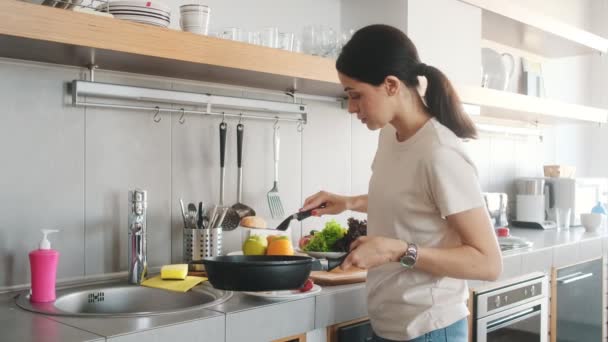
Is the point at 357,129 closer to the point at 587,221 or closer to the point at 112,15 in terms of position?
the point at 112,15

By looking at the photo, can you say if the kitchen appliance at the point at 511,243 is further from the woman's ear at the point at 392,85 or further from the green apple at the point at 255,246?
the woman's ear at the point at 392,85

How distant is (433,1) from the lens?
2510mm

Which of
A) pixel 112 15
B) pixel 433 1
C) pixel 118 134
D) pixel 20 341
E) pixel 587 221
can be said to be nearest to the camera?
pixel 20 341

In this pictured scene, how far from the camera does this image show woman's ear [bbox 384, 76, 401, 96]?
4.70 feet

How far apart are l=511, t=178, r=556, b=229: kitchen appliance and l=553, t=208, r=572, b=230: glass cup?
0.16 feet

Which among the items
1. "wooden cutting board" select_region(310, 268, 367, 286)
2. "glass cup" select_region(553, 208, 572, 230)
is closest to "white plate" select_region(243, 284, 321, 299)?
"wooden cutting board" select_region(310, 268, 367, 286)

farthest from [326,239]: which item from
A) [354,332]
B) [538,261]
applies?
[538,261]

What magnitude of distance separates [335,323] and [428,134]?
62 cm

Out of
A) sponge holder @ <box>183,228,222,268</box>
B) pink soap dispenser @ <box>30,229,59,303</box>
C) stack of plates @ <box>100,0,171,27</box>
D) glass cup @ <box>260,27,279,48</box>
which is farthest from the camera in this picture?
glass cup @ <box>260,27,279,48</box>

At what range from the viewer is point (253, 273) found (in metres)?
1.39

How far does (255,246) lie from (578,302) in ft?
5.65

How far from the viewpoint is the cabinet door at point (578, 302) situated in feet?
9.17

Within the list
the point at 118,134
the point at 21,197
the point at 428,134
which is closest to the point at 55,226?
the point at 21,197

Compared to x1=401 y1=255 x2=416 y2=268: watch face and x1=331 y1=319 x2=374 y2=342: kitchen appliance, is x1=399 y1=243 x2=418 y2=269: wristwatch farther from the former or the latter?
x1=331 y1=319 x2=374 y2=342: kitchen appliance
